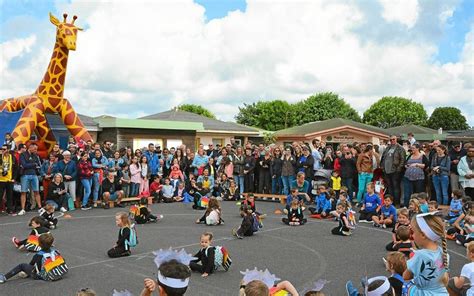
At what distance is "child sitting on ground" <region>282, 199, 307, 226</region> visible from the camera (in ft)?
35.4

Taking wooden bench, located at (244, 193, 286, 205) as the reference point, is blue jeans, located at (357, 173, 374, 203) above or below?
above

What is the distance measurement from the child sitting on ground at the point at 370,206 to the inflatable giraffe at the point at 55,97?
9.69 metres

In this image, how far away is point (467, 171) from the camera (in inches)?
458

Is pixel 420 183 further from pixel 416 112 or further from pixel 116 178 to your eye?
pixel 416 112

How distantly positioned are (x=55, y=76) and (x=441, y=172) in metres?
12.6

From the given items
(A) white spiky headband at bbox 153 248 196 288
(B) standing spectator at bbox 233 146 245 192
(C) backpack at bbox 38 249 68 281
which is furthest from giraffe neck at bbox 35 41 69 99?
(A) white spiky headband at bbox 153 248 196 288

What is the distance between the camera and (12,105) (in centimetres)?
1677

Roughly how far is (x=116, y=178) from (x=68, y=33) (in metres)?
5.17

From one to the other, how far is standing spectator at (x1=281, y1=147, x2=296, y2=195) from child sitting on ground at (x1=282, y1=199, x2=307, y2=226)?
381cm

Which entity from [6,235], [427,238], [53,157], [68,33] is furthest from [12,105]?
[427,238]

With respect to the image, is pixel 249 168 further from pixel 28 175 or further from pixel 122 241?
pixel 122 241

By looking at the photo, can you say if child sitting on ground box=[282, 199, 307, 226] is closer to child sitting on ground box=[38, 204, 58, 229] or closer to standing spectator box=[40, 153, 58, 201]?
child sitting on ground box=[38, 204, 58, 229]

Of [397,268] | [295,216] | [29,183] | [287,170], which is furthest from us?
[287,170]

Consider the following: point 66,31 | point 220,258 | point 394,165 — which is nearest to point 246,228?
point 220,258
